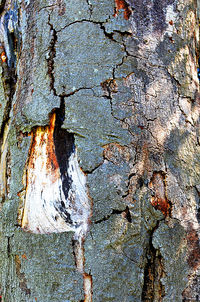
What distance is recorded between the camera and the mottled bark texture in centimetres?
103

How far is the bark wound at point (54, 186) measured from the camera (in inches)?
41.9

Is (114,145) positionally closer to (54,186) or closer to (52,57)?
(54,186)

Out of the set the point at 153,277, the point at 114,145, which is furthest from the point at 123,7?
the point at 153,277

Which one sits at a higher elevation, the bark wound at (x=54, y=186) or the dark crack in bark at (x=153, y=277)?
the bark wound at (x=54, y=186)

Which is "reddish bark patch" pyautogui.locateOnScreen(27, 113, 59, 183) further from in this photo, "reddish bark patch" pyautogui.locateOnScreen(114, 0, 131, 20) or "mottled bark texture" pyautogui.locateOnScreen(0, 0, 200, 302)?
"reddish bark patch" pyautogui.locateOnScreen(114, 0, 131, 20)

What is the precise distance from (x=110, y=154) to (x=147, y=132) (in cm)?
15

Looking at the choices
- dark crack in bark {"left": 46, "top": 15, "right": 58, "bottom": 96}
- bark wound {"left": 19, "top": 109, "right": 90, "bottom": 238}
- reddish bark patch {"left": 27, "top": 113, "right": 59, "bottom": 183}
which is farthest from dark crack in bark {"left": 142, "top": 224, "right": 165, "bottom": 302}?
dark crack in bark {"left": 46, "top": 15, "right": 58, "bottom": 96}

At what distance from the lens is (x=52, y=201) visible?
3.58 feet

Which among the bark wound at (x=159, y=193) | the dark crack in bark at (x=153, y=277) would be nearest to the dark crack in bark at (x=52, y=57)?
the bark wound at (x=159, y=193)

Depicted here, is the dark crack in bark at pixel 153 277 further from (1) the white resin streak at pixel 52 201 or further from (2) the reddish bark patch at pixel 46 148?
(2) the reddish bark patch at pixel 46 148

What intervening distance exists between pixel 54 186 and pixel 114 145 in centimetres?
24

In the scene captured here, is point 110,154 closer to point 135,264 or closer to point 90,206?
point 90,206

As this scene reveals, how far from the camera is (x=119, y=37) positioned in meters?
1.17

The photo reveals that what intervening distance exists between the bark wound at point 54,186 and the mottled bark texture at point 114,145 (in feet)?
0.08
